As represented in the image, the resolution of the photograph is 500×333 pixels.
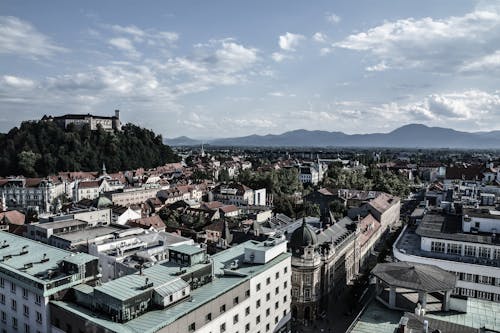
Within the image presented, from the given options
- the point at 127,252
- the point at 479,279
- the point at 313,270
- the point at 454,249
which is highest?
the point at 454,249

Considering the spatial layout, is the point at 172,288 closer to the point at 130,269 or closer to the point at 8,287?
the point at 130,269

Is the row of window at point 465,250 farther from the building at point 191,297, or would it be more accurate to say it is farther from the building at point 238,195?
the building at point 238,195

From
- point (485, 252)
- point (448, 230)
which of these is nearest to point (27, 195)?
point (448, 230)

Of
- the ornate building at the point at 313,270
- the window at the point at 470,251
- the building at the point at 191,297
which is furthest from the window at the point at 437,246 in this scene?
the building at the point at 191,297

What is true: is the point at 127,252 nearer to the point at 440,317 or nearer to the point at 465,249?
the point at 440,317

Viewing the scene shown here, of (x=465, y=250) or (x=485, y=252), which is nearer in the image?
(x=485, y=252)

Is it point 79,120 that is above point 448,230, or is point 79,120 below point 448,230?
above

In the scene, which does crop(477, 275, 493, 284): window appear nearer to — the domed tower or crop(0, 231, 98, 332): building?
the domed tower

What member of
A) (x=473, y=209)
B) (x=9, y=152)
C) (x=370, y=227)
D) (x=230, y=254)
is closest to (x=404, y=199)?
(x=370, y=227)
